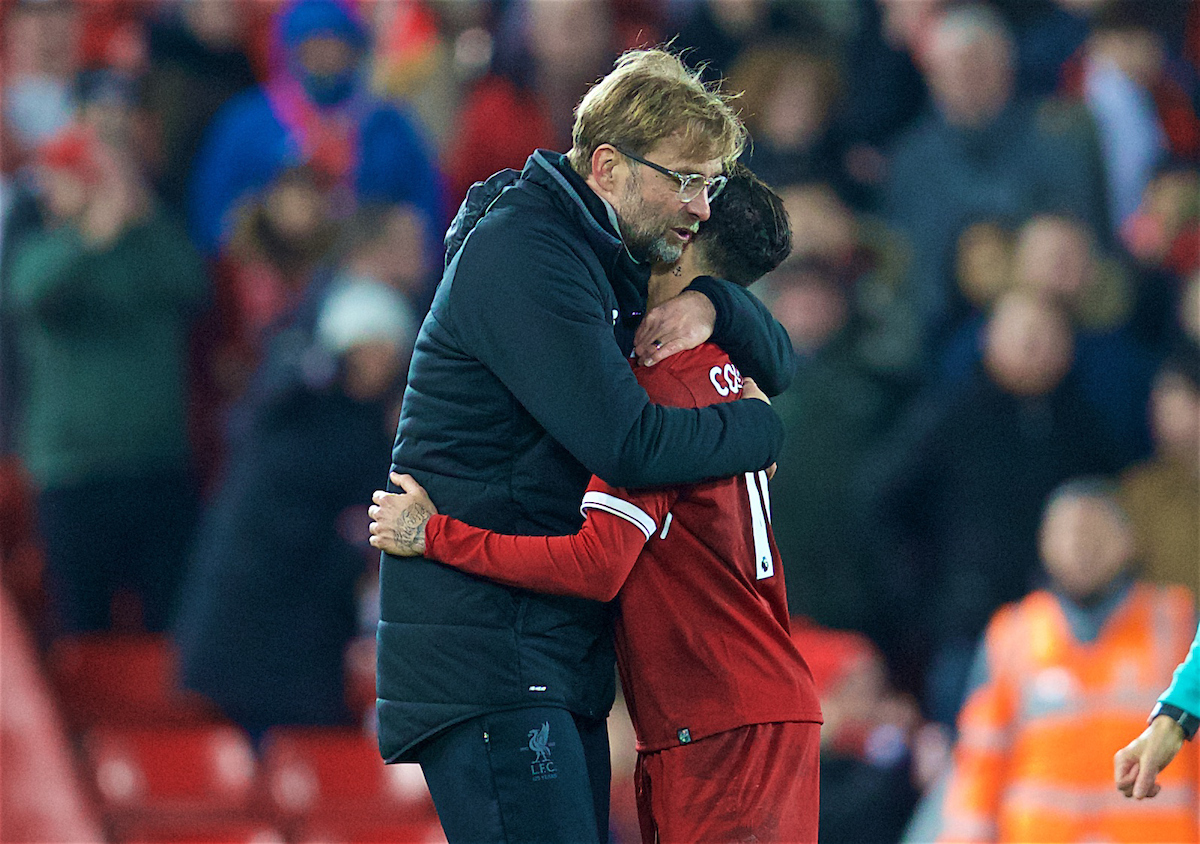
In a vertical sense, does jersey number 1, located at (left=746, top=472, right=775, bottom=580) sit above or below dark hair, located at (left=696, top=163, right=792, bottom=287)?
below

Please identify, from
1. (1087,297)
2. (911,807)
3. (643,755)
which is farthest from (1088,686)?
(643,755)

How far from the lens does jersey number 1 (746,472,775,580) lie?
3.04m

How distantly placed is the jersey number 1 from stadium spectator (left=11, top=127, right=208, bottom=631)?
13.0 ft

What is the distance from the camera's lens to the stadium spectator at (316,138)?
688 cm

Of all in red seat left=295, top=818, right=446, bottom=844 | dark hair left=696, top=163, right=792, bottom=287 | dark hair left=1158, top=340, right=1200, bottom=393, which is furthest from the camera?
dark hair left=1158, top=340, right=1200, bottom=393

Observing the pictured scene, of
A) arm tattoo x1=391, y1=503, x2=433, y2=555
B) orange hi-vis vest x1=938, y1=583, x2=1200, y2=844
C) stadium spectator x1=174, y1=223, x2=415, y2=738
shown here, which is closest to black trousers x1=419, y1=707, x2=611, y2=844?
arm tattoo x1=391, y1=503, x2=433, y2=555

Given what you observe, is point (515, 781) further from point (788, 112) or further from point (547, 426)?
point (788, 112)

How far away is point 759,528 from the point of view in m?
3.05

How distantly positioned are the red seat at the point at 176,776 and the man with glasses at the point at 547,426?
11.2 ft

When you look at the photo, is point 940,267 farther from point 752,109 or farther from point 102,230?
point 102,230

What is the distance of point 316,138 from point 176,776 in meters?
2.69

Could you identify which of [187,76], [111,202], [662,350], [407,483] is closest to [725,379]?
[662,350]

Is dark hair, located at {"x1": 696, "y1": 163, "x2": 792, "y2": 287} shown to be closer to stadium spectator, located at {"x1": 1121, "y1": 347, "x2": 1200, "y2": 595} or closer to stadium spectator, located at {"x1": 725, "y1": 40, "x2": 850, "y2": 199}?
stadium spectator, located at {"x1": 1121, "y1": 347, "x2": 1200, "y2": 595}

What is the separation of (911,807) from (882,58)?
3144 mm
